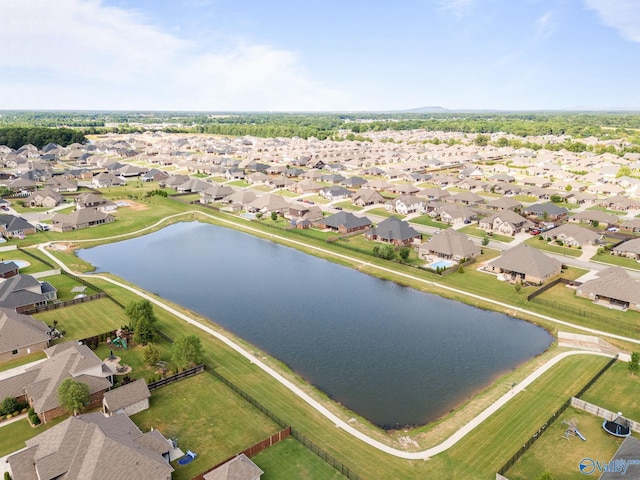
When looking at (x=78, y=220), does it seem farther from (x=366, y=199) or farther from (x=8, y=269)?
(x=366, y=199)

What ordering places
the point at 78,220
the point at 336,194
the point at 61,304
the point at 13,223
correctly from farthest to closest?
the point at 336,194 → the point at 78,220 → the point at 13,223 → the point at 61,304

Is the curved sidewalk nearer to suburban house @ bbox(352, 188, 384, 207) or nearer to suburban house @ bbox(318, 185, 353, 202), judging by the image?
suburban house @ bbox(352, 188, 384, 207)

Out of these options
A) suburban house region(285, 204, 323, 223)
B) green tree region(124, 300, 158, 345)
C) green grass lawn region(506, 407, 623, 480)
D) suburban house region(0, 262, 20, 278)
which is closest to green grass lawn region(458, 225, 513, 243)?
suburban house region(285, 204, 323, 223)

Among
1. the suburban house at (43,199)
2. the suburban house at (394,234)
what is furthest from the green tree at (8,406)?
the suburban house at (43,199)

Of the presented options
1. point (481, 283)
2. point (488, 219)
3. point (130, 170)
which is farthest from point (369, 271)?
point (130, 170)

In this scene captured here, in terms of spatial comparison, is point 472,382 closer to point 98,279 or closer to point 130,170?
point 98,279

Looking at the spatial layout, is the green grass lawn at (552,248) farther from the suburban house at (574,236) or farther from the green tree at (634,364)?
the green tree at (634,364)

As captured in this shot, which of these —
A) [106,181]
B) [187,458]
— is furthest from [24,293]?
[106,181]
